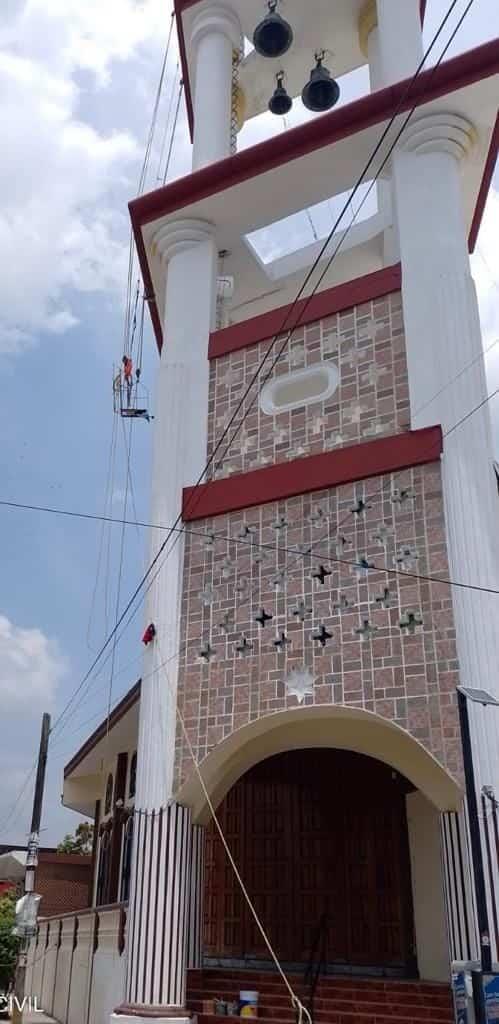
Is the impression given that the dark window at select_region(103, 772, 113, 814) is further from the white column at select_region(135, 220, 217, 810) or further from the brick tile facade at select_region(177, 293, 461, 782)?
the brick tile facade at select_region(177, 293, 461, 782)

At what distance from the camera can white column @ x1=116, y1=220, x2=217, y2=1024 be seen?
10406 mm

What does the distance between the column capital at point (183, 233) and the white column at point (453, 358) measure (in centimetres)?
313

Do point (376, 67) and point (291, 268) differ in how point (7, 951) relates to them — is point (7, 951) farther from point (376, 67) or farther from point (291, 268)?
point (376, 67)

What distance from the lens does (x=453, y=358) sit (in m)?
11.3

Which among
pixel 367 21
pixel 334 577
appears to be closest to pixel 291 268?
pixel 367 21

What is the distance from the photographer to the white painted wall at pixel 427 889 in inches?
482

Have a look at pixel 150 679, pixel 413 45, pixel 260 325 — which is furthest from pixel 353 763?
pixel 413 45

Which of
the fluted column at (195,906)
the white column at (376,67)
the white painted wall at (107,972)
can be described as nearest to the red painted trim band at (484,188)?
the white column at (376,67)

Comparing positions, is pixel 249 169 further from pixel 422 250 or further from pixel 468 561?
pixel 468 561

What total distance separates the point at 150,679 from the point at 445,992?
16.1 feet

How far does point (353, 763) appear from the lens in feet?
45.9

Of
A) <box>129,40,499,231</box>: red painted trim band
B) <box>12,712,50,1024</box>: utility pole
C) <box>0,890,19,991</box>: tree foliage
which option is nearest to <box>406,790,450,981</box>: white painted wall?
<box>12,712,50,1024</box>: utility pole

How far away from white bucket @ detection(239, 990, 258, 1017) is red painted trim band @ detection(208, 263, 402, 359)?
26.9 feet

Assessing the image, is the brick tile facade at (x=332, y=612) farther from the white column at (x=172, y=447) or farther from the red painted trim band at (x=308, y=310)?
the red painted trim band at (x=308, y=310)
